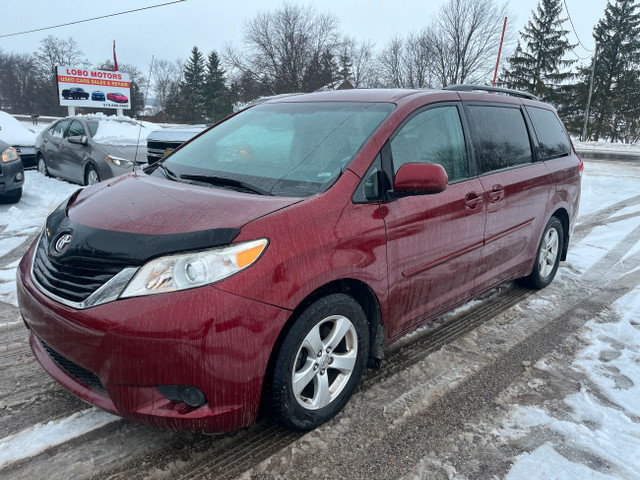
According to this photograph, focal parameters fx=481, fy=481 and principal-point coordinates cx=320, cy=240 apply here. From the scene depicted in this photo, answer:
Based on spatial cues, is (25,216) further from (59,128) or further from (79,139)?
(59,128)

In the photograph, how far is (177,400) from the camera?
80.1 inches

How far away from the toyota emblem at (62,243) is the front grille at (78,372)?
464 millimetres

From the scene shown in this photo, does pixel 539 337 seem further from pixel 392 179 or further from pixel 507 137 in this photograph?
pixel 392 179

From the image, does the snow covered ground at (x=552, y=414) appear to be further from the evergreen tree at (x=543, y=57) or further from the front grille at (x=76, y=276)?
the evergreen tree at (x=543, y=57)

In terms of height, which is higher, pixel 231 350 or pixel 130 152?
pixel 130 152

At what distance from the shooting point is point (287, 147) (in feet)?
9.47

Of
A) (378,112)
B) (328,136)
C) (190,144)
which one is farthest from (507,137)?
(190,144)

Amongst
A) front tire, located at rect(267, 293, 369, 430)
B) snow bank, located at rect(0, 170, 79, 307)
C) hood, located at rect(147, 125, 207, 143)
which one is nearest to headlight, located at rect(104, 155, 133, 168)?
hood, located at rect(147, 125, 207, 143)

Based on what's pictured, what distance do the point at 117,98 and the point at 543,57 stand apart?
3695cm

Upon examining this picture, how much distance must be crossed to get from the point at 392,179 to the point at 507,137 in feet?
5.49

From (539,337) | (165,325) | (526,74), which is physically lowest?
(539,337)

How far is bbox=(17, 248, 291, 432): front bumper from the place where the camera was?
192 cm

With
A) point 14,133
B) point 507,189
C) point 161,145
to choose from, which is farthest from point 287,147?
point 14,133

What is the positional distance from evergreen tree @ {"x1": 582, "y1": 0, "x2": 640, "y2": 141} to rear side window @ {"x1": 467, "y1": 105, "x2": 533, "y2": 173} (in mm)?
41124
